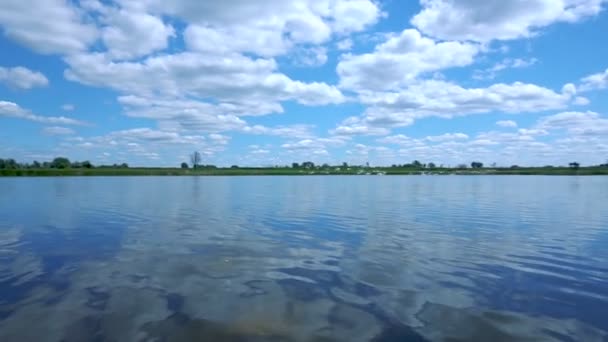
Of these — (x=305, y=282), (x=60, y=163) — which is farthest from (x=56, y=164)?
(x=305, y=282)

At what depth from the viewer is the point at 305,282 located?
11805 mm

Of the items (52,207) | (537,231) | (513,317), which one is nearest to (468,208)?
(537,231)

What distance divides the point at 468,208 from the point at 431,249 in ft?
59.3

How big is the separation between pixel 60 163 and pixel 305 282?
204 m

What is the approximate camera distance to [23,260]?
14555 millimetres

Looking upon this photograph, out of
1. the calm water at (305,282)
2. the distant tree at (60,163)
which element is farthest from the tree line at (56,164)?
the calm water at (305,282)

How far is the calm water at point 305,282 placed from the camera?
8.43m

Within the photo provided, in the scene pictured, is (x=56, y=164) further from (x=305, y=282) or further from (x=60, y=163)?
(x=305, y=282)

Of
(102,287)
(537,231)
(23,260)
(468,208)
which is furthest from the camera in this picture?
(468,208)

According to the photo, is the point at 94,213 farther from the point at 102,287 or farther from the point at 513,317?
the point at 513,317

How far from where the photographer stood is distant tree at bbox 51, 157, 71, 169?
177 m

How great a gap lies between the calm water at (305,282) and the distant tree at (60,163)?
179 m

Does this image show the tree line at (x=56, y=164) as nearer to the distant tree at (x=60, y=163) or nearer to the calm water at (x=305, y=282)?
the distant tree at (x=60, y=163)

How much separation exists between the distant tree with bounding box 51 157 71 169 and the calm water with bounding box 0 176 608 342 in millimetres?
179235
